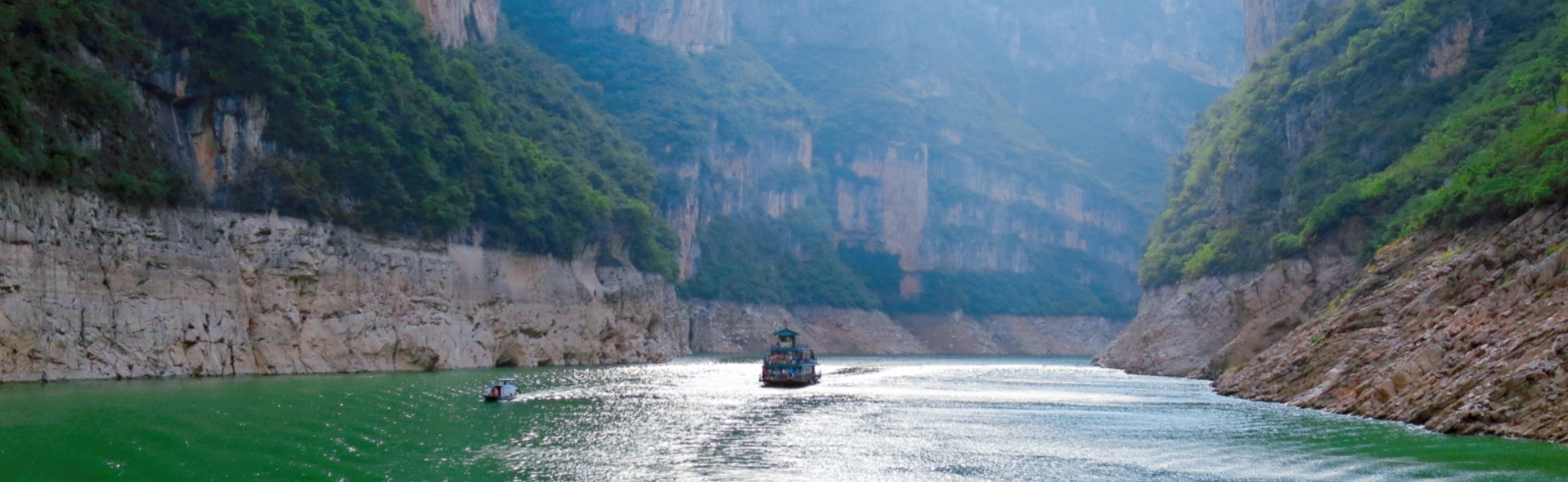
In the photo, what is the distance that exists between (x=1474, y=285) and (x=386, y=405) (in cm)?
3683

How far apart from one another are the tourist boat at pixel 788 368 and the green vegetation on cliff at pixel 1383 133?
96.1 feet

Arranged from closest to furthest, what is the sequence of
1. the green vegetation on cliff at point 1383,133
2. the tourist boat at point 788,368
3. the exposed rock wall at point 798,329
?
the green vegetation on cliff at point 1383,133
the tourist boat at point 788,368
the exposed rock wall at point 798,329

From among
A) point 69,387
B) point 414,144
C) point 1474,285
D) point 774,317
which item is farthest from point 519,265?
point 774,317

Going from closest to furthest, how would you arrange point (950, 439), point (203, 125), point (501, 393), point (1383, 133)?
1. point (950, 439)
2. point (501, 393)
3. point (203, 125)
4. point (1383, 133)

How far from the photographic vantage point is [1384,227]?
63.3 meters

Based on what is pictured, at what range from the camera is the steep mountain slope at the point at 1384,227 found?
37.0 meters

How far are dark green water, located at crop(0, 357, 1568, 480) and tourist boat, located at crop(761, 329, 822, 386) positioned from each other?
426 inches

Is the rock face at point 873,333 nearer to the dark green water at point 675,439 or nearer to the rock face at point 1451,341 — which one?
the dark green water at point 675,439

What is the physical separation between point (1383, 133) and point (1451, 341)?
42.3 m

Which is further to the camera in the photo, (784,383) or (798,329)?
(798,329)

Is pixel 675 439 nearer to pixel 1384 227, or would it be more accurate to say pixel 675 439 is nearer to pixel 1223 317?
pixel 1384 227

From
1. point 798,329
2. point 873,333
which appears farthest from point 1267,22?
point 873,333

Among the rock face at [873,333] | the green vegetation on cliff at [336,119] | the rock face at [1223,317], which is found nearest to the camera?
the green vegetation on cliff at [336,119]

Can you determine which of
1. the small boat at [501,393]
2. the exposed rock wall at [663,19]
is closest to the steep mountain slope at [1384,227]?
the small boat at [501,393]
